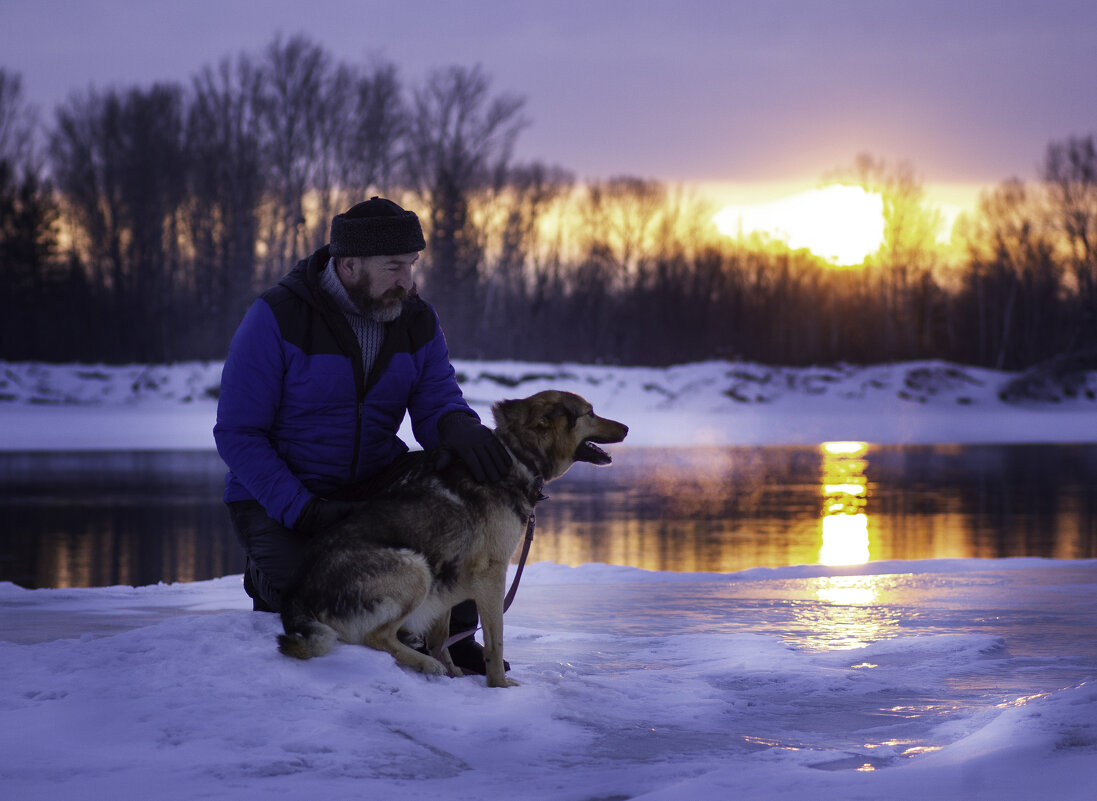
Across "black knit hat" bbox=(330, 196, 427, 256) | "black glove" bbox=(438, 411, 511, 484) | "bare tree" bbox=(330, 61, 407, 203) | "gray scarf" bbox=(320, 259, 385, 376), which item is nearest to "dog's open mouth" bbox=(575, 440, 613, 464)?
"black glove" bbox=(438, 411, 511, 484)

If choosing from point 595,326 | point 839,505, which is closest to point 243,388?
point 839,505

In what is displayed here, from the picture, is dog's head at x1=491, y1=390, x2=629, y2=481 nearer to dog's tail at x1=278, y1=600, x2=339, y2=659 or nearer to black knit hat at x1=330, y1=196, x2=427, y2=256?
black knit hat at x1=330, y1=196, x2=427, y2=256

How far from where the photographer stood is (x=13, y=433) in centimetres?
2608

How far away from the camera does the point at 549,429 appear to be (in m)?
4.85

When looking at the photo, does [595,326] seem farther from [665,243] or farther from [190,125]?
[190,125]

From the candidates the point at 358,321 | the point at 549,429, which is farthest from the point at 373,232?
the point at 549,429

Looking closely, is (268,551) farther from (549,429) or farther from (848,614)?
(848,614)

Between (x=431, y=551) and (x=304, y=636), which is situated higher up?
(x=431, y=551)

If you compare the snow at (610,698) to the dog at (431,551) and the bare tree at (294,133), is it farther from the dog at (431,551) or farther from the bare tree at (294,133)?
the bare tree at (294,133)

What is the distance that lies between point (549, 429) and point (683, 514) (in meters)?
8.40

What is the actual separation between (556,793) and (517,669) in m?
1.61

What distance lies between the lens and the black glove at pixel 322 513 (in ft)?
15.1

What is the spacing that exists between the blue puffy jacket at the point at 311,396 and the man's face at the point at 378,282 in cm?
11

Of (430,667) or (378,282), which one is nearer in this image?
(430,667)
